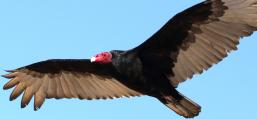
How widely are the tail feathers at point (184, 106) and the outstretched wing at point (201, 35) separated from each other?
231 mm

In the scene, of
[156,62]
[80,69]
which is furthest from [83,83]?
[156,62]

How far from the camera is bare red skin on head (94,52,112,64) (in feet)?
31.2

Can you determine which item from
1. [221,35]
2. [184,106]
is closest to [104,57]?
[184,106]

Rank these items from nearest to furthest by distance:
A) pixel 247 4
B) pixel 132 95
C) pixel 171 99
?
1. pixel 247 4
2. pixel 171 99
3. pixel 132 95

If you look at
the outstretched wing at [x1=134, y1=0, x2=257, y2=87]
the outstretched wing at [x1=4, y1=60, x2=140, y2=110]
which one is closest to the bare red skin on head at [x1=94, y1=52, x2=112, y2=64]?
the outstretched wing at [x1=134, y1=0, x2=257, y2=87]

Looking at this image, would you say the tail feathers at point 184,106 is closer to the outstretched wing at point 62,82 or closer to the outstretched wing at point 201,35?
the outstretched wing at point 201,35

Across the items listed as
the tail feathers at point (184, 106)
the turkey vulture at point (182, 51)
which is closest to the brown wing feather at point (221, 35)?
the turkey vulture at point (182, 51)

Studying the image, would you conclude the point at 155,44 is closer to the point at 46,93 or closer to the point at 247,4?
the point at 247,4

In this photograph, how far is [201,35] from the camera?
373 inches

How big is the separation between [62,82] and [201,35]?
2.59 m

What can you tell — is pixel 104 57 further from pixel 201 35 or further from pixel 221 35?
pixel 221 35

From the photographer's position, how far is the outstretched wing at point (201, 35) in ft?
29.9

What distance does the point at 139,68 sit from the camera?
30.8 ft

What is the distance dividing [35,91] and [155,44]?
235cm
